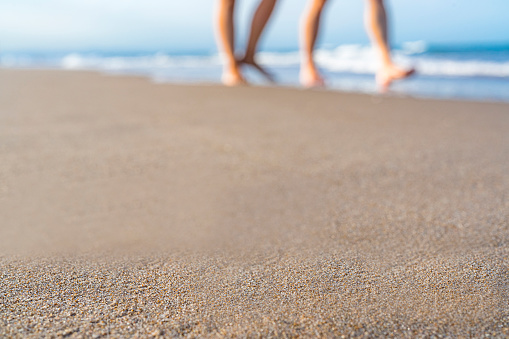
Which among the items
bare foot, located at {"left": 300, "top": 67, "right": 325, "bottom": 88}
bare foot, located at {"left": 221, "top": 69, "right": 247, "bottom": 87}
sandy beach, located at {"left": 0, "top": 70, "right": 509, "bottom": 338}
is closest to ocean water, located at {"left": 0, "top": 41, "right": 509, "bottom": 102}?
bare foot, located at {"left": 300, "top": 67, "right": 325, "bottom": 88}

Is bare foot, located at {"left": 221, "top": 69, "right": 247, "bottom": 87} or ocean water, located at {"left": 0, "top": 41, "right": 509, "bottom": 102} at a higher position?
bare foot, located at {"left": 221, "top": 69, "right": 247, "bottom": 87}

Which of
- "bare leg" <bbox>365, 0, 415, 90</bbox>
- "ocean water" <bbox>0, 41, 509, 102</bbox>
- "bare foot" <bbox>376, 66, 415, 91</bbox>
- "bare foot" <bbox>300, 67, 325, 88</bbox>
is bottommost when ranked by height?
"ocean water" <bbox>0, 41, 509, 102</bbox>

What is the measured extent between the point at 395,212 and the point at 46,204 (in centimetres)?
79

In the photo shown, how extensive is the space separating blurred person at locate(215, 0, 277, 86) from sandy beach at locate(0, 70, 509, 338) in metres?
1.55

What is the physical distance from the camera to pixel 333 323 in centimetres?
59

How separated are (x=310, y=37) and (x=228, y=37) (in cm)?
59

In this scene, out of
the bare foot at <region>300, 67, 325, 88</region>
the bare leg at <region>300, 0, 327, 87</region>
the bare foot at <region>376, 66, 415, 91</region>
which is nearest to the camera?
the bare foot at <region>376, 66, 415, 91</region>

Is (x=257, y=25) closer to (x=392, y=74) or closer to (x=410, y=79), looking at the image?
(x=392, y=74)

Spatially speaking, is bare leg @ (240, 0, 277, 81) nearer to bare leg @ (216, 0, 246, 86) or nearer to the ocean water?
bare leg @ (216, 0, 246, 86)

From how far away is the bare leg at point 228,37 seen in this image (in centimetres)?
326

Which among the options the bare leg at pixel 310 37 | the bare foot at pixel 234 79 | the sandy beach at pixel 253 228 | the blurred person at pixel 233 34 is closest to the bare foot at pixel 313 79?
the bare leg at pixel 310 37

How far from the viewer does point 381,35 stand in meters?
2.86

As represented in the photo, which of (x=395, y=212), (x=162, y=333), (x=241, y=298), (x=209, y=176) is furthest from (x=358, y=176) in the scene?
(x=162, y=333)

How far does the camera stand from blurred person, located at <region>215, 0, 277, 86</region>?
3246mm
